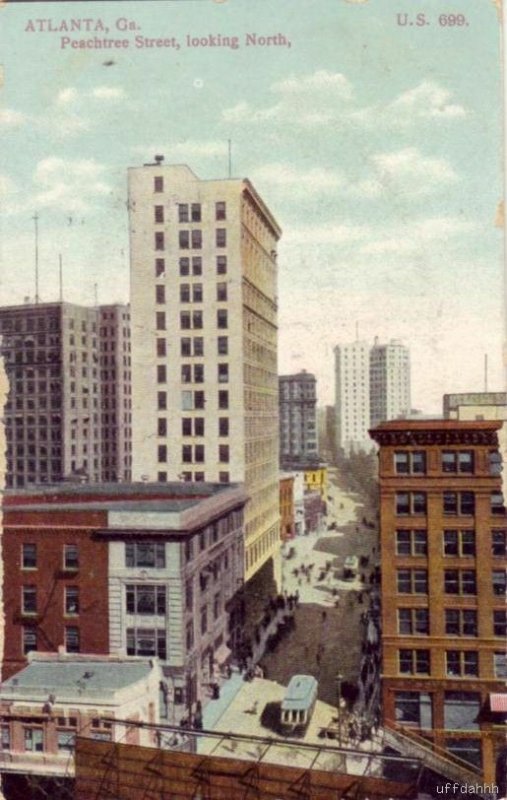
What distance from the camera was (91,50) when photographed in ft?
24.9

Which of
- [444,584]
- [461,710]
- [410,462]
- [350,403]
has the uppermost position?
[350,403]

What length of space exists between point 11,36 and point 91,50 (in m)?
0.72

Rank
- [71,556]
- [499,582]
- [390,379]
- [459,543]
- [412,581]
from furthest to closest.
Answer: [71,556] < [412,581] < [459,543] < [499,582] < [390,379]

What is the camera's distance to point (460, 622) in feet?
25.6

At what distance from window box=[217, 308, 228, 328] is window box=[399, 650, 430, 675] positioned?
11.0 ft

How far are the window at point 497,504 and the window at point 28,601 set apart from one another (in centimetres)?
415

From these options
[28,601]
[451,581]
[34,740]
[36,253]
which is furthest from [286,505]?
[36,253]

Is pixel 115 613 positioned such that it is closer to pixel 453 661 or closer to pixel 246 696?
pixel 246 696

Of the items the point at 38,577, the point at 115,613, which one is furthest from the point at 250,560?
the point at 38,577

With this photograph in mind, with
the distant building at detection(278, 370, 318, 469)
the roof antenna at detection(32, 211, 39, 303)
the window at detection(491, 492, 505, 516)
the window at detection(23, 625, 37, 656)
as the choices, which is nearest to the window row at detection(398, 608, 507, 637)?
the window at detection(491, 492, 505, 516)

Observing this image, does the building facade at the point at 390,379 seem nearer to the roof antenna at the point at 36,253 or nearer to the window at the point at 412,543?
the window at the point at 412,543

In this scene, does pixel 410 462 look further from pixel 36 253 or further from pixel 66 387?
pixel 36 253

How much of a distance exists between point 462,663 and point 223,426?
9.81ft

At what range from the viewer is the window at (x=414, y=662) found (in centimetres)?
783
